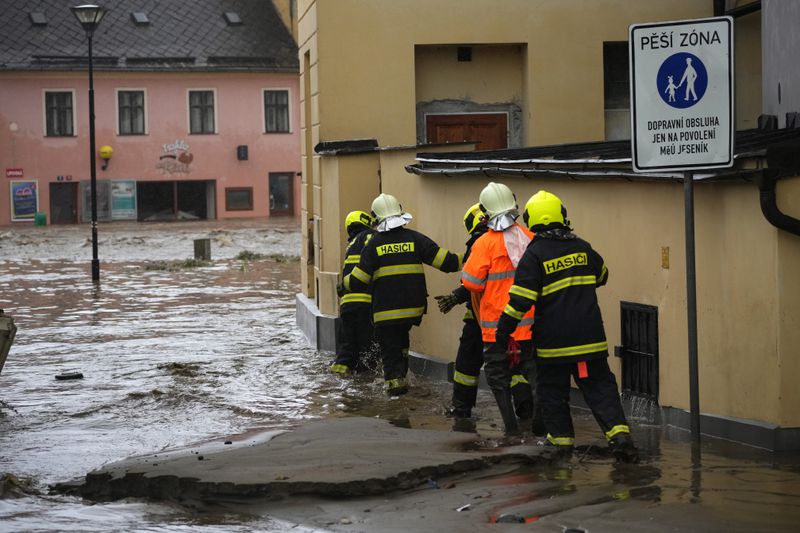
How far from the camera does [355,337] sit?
13625 mm

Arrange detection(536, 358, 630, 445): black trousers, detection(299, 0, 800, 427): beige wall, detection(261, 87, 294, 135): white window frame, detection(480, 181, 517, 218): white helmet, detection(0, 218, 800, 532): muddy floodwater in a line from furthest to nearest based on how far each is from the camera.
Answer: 1. detection(261, 87, 294, 135): white window frame
2. detection(480, 181, 517, 218): white helmet
3. detection(299, 0, 800, 427): beige wall
4. detection(536, 358, 630, 445): black trousers
5. detection(0, 218, 800, 532): muddy floodwater

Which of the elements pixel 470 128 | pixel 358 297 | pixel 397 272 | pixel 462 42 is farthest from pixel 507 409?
pixel 470 128

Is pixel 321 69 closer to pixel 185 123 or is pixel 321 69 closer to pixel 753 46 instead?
pixel 753 46

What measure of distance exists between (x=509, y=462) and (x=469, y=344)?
8.10 ft

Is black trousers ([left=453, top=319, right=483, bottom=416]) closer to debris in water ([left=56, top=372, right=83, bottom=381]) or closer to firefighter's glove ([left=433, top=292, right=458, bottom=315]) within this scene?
firefighter's glove ([left=433, top=292, right=458, bottom=315])

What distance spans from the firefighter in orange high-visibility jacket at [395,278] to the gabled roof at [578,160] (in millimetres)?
848

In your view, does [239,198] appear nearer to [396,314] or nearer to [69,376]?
[69,376]

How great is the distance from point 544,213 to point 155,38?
158 ft

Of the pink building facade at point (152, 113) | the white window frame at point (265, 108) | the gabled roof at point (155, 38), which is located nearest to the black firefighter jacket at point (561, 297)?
the pink building facade at point (152, 113)

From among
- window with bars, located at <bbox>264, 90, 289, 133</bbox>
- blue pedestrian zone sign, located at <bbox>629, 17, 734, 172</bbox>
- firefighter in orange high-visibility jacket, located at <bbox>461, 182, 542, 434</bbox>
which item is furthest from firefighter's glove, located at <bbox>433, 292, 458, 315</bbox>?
window with bars, located at <bbox>264, 90, 289, 133</bbox>

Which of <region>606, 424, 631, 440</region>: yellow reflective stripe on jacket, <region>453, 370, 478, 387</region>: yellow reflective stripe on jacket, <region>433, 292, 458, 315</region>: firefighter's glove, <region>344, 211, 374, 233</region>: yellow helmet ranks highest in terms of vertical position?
<region>344, 211, 374, 233</region>: yellow helmet

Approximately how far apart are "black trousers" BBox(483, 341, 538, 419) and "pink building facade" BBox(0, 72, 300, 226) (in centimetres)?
4457

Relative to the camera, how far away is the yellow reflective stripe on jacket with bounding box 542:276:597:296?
8.63 m

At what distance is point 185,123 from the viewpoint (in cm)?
5506
